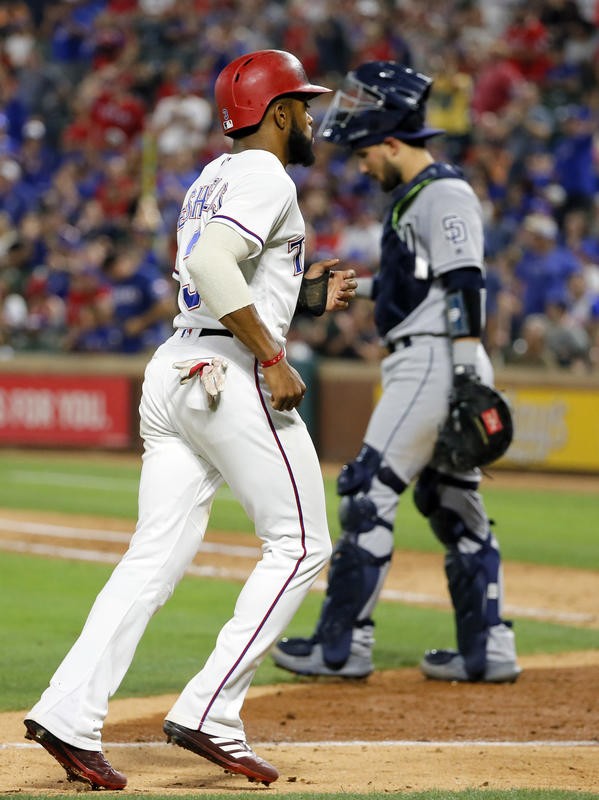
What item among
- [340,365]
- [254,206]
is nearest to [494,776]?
[254,206]

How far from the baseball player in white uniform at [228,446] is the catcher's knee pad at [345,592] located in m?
1.69

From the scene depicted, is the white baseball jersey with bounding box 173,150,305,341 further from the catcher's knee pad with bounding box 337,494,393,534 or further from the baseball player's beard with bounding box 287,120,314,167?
the catcher's knee pad with bounding box 337,494,393,534

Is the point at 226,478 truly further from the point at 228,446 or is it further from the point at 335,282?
the point at 335,282

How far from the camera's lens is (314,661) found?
20.2 feet

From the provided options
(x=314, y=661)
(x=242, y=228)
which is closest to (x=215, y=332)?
(x=242, y=228)

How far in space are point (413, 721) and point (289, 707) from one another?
1.71 ft

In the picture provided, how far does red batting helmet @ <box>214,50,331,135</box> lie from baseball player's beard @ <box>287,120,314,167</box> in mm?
118

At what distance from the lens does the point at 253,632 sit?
4.21 meters

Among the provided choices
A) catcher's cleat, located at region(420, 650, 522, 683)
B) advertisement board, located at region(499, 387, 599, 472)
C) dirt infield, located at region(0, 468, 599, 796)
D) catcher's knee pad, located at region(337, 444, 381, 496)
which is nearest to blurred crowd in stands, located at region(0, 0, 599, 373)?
advertisement board, located at region(499, 387, 599, 472)

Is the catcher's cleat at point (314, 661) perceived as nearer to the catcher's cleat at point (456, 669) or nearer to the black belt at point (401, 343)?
the catcher's cleat at point (456, 669)

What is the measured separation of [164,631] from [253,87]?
142 inches

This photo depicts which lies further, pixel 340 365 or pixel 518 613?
pixel 340 365

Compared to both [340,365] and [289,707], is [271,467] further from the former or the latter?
[340,365]

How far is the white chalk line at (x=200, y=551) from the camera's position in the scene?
314 inches
